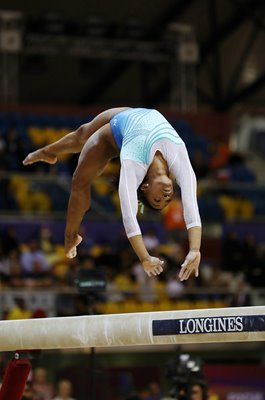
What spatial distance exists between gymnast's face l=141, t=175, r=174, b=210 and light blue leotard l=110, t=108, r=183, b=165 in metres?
0.13

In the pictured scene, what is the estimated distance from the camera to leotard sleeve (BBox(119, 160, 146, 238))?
18.5ft

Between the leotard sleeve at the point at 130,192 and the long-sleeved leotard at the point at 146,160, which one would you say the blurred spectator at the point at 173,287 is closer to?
the long-sleeved leotard at the point at 146,160

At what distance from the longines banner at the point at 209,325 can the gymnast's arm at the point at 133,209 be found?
18.3 inches

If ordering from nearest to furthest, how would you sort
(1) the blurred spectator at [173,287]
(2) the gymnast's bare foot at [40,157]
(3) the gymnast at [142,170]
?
(3) the gymnast at [142,170], (2) the gymnast's bare foot at [40,157], (1) the blurred spectator at [173,287]

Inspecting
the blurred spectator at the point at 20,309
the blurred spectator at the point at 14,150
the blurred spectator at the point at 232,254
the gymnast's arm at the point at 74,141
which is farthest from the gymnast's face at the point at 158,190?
the blurred spectator at the point at 14,150

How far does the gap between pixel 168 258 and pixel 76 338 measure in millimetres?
9550

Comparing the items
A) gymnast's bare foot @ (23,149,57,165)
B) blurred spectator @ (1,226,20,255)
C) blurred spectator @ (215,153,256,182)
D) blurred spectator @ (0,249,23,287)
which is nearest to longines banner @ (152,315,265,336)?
gymnast's bare foot @ (23,149,57,165)

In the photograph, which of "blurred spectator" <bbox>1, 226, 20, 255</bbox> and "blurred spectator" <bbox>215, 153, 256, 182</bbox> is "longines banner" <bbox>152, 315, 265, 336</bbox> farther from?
"blurred spectator" <bbox>215, 153, 256, 182</bbox>

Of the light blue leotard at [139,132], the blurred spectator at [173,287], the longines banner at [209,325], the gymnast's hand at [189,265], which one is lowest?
the longines banner at [209,325]

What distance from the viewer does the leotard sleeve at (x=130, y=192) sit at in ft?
18.5

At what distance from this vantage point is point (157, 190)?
582 cm

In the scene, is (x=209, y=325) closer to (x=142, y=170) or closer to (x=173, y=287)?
(x=142, y=170)

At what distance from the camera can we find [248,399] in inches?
504

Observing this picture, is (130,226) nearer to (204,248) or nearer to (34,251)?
(34,251)
